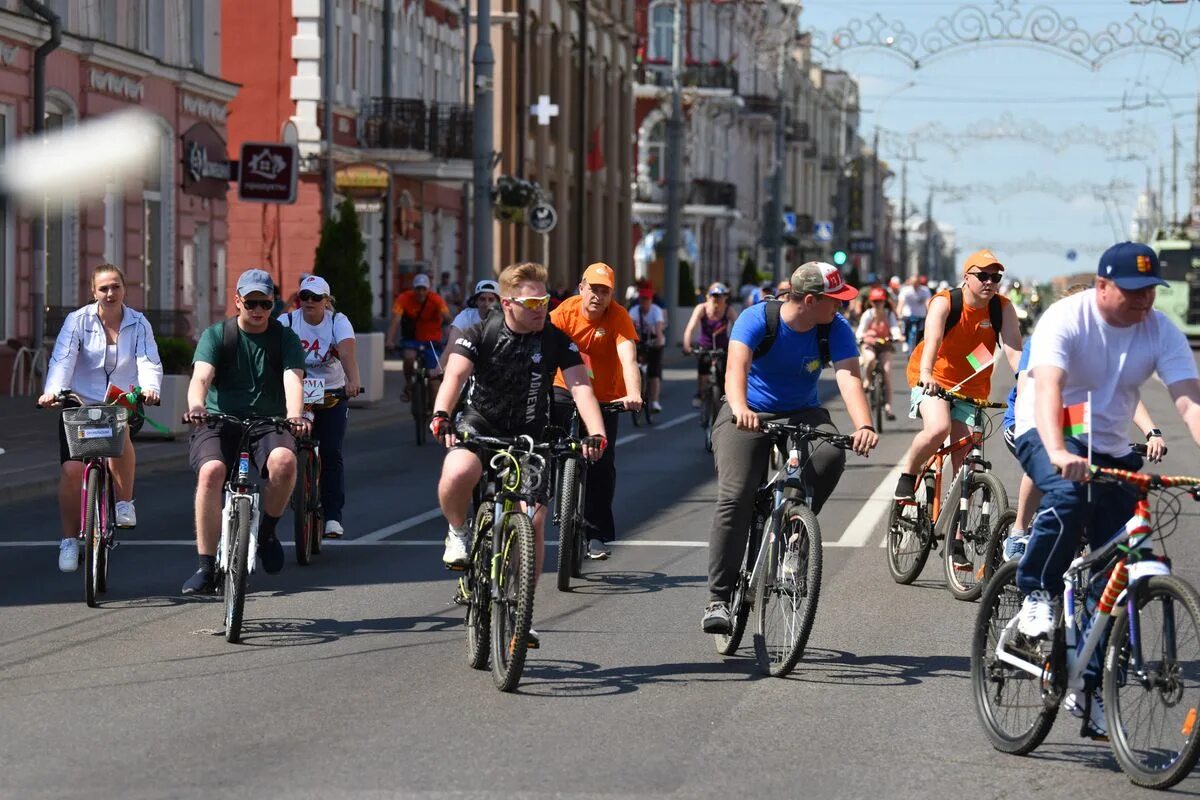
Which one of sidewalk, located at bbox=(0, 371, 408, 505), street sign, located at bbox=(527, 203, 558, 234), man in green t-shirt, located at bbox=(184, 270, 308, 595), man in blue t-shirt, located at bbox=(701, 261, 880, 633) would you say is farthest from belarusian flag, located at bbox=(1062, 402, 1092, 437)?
street sign, located at bbox=(527, 203, 558, 234)

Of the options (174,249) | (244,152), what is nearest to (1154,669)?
(244,152)

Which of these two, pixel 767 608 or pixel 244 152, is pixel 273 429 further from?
pixel 244 152

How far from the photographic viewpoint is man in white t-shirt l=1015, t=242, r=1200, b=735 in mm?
7004

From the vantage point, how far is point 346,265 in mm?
31391

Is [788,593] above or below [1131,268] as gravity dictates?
below

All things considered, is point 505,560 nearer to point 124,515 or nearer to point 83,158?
point 124,515

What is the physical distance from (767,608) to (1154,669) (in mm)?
2475

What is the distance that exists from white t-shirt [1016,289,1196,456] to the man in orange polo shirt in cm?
490

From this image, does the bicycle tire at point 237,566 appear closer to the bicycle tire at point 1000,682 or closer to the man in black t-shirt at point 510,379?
the man in black t-shirt at point 510,379

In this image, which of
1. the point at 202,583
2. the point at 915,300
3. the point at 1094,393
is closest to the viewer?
the point at 1094,393

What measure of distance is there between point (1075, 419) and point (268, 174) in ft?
69.2

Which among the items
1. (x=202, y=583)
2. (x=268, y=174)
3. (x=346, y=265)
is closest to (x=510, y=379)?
(x=202, y=583)

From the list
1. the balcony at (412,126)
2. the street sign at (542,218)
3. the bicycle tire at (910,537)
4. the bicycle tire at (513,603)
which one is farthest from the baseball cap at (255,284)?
the balcony at (412,126)

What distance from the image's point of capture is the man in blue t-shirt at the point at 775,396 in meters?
9.05
